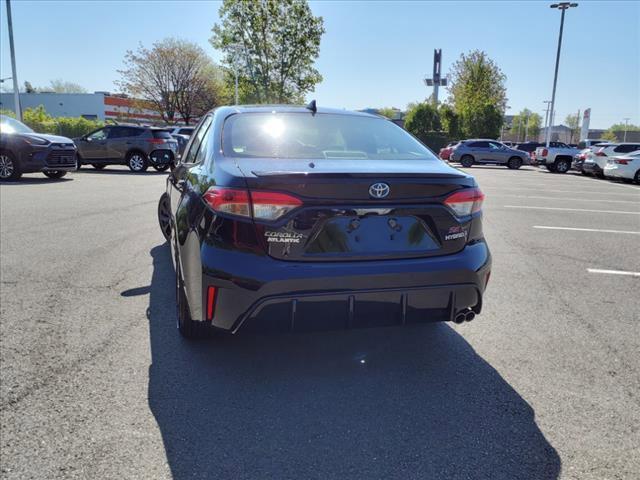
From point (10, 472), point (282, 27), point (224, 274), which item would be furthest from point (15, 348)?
point (282, 27)

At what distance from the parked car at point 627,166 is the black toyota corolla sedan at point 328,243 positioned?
19.7 m

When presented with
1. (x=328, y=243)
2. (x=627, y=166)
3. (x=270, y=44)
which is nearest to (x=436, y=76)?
(x=270, y=44)

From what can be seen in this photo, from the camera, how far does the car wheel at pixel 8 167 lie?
1321cm

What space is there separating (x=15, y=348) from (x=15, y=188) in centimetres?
1041

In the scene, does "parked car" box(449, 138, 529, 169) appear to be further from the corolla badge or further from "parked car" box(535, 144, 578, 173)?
the corolla badge

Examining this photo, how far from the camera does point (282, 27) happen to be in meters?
43.0

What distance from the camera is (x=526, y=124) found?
11031 cm

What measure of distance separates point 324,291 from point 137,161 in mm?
17541

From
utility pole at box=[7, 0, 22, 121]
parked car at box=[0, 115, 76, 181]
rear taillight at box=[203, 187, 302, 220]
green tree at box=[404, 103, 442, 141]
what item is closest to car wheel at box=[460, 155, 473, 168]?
green tree at box=[404, 103, 442, 141]

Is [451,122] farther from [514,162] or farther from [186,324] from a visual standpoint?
[186,324]

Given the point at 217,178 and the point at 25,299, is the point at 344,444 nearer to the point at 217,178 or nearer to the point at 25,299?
the point at 217,178

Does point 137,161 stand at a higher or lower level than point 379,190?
lower

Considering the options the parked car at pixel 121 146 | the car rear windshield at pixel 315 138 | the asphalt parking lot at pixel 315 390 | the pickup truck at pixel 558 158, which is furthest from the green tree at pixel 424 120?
the car rear windshield at pixel 315 138

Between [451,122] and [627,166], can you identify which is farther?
[451,122]
